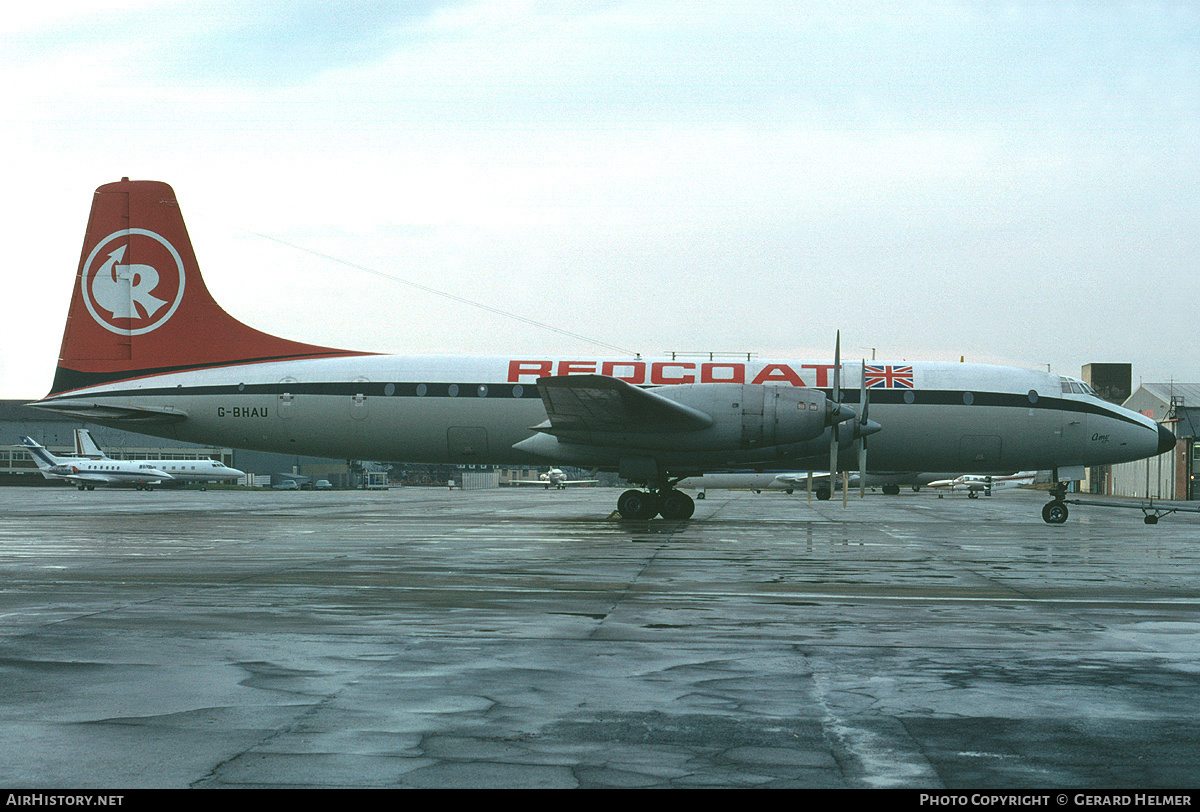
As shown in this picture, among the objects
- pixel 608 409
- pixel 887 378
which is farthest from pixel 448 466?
pixel 608 409

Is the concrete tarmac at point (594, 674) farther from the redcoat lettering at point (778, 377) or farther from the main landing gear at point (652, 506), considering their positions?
the redcoat lettering at point (778, 377)

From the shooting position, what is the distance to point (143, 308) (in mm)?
31547

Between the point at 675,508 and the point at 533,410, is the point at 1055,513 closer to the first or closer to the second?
the point at 675,508

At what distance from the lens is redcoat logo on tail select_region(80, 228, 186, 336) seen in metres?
31.5

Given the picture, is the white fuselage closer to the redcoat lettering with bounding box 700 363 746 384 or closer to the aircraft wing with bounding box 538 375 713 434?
the redcoat lettering with bounding box 700 363 746 384

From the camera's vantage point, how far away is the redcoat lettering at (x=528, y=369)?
29.3 m

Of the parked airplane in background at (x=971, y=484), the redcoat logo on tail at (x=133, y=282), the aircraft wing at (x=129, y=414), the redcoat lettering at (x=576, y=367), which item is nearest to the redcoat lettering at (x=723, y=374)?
the redcoat lettering at (x=576, y=367)

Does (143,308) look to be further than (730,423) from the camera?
Yes

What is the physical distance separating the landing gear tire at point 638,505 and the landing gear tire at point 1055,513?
11526mm

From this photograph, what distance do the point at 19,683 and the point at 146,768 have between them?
2588mm

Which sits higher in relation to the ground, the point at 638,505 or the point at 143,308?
the point at 143,308

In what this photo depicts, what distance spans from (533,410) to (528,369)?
50.8 inches

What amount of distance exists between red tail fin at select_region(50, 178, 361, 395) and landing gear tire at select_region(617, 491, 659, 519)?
10.1 meters

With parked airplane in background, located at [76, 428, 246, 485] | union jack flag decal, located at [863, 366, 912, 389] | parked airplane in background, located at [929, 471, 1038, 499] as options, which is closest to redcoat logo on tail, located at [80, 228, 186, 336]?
union jack flag decal, located at [863, 366, 912, 389]
